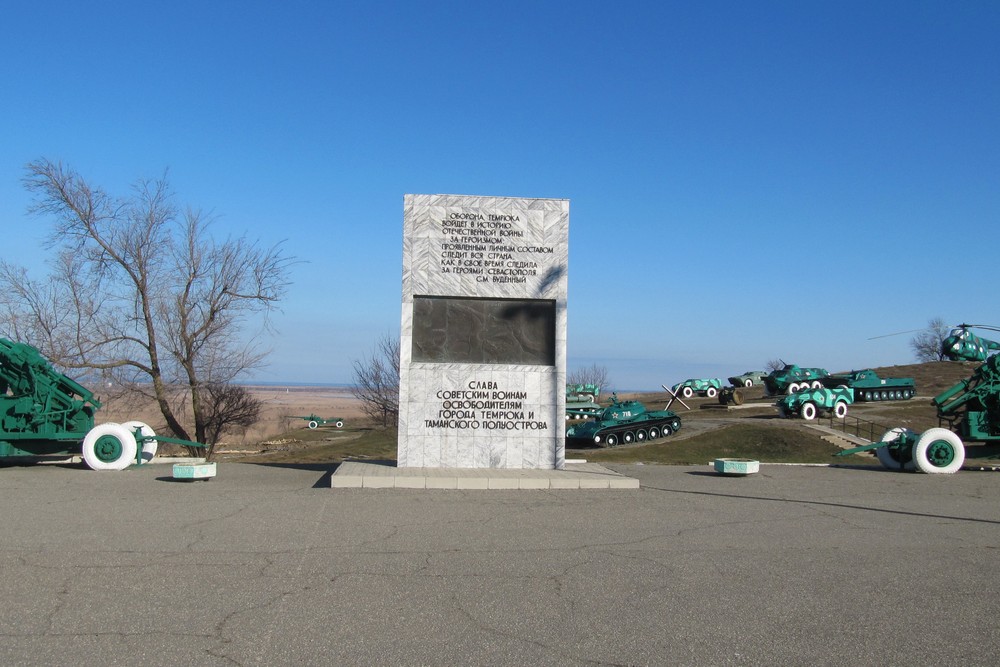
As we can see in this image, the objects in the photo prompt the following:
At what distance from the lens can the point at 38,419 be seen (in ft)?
53.5

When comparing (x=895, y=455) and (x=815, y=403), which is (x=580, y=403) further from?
(x=895, y=455)

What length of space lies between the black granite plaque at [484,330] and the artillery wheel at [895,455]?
29.5 feet

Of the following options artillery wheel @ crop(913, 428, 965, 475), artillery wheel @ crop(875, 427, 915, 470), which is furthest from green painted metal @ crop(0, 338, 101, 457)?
artillery wheel @ crop(913, 428, 965, 475)

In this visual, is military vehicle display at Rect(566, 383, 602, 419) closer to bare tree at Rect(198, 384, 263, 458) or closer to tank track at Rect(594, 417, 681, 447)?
tank track at Rect(594, 417, 681, 447)

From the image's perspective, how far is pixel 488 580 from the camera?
712 centimetres

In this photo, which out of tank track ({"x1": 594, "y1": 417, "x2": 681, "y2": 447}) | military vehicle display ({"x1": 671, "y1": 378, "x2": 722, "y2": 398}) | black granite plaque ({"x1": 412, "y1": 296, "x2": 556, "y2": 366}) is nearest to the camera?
black granite plaque ({"x1": 412, "y1": 296, "x2": 556, "y2": 366})

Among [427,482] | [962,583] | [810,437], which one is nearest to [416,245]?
[427,482]

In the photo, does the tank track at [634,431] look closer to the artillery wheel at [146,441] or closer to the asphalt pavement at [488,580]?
the artillery wheel at [146,441]

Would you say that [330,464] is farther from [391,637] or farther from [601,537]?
[391,637]

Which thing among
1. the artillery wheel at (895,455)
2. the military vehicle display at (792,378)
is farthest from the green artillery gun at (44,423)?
the military vehicle display at (792,378)

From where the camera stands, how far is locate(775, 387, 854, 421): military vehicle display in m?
40.4

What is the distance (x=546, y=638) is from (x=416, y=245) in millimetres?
10897

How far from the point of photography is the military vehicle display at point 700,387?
65.4m

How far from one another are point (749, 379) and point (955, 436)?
54504 mm
